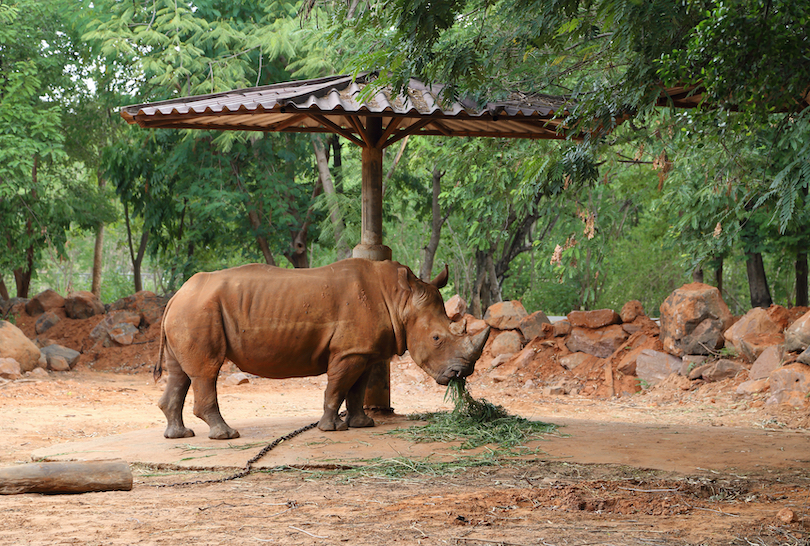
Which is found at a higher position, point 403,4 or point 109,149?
point 109,149

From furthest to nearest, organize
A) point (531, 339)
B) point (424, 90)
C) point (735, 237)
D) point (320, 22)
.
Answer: point (320, 22)
point (531, 339)
point (735, 237)
point (424, 90)

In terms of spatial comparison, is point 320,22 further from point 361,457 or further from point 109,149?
point 361,457

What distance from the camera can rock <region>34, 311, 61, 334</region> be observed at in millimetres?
16630

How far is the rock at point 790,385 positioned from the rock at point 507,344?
493 cm

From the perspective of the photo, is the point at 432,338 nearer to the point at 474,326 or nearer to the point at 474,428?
the point at 474,428

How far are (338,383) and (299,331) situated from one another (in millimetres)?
596

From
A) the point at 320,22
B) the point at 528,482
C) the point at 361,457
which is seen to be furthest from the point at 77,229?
the point at 528,482

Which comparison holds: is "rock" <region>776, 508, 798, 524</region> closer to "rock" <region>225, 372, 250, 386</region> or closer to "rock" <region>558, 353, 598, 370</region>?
"rock" <region>558, 353, 598, 370</region>

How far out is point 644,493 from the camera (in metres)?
4.83

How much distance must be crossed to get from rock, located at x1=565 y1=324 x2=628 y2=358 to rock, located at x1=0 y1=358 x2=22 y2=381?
9237mm

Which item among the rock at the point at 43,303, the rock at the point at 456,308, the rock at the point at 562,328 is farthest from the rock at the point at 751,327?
the rock at the point at 43,303

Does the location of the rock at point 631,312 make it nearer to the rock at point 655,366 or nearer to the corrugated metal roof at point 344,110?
the rock at point 655,366

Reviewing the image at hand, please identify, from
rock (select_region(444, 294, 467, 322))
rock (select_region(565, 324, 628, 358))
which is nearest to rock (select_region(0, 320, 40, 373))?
rock (select_region(444, 294, 467, 322))

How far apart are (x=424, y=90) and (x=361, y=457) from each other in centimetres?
388
